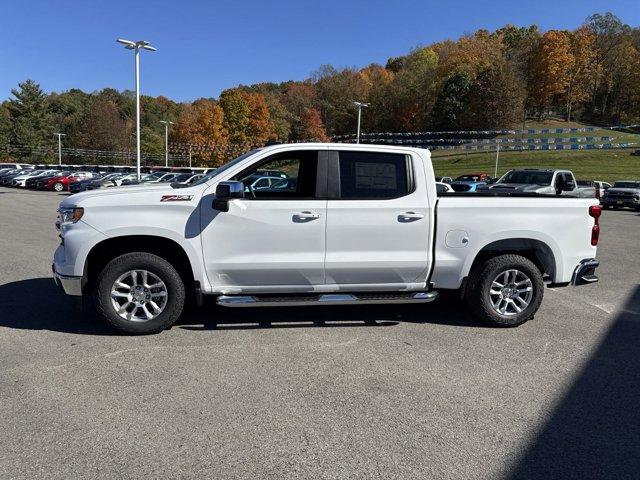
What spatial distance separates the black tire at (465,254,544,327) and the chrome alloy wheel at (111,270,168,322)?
3243 mm

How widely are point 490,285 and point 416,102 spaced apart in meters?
88.7

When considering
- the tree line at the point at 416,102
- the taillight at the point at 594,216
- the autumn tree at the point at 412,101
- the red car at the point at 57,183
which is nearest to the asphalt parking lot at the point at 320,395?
the taillight at the point at 594,216

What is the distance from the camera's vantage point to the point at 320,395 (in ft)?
12.7

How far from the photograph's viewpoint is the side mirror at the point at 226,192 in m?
4.66

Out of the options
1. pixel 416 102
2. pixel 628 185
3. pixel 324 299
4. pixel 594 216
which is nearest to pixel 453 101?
pixel 416 102

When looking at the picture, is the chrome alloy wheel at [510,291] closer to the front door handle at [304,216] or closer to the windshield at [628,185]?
the front door handle at [304,216]

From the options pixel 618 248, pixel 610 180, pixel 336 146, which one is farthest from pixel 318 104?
pixel 336 146

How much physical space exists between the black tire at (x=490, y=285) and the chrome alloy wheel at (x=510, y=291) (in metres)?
0.03

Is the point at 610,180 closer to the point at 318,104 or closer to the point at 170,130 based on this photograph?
the point at 318,104

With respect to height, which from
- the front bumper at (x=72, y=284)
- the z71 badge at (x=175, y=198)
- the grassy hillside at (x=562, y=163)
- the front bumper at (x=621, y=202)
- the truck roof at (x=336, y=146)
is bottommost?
the front bumper at (x=72, y=284)

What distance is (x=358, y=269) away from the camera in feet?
17.0

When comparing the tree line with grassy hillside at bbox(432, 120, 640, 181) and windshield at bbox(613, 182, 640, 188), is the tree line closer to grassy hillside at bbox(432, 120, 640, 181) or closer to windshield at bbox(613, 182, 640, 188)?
grassy hillside at bbox(432, 120, 640, 181)

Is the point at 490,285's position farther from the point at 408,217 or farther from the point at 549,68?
the point at 549,68

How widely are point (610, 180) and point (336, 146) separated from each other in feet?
157
